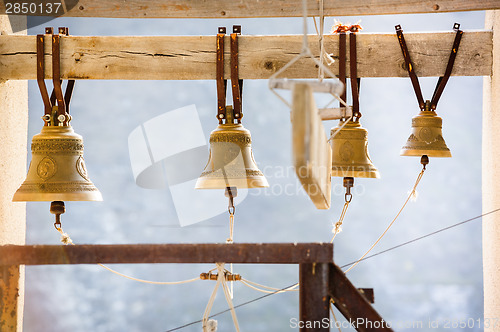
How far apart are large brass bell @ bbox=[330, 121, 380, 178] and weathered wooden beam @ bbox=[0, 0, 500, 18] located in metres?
0.54

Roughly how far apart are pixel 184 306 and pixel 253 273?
81 cm

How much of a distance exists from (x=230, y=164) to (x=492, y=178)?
3.88 feet

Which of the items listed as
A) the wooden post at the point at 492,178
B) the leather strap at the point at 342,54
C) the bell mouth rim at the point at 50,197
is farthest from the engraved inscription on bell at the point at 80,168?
the wooden post at the point at 492,178

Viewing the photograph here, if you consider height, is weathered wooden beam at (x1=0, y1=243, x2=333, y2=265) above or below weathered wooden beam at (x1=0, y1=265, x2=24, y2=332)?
above

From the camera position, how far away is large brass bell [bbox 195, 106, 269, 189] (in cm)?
269

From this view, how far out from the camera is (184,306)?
6.70 m

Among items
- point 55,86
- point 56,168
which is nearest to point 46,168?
point 56,168

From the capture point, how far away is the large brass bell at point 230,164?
269 centimetres

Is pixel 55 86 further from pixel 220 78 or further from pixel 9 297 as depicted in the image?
pixel 9 297

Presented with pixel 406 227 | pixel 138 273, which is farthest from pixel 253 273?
pixel 406 227

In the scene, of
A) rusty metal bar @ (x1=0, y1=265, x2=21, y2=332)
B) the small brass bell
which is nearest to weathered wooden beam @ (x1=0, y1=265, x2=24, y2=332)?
rusty metal bar @ (x1=0, y1=265, x2=21, y2=332)

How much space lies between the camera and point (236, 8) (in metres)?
2.97

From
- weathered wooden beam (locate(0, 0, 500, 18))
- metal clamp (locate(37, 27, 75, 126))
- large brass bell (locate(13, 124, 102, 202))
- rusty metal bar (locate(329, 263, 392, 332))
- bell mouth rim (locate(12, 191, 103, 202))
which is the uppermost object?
weathered wooden beam (locate(0, 0, 500, 18))

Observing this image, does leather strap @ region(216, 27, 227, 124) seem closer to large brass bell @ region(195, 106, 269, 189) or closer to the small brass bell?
large brass bell @ region(195, 106, 269, 189)
